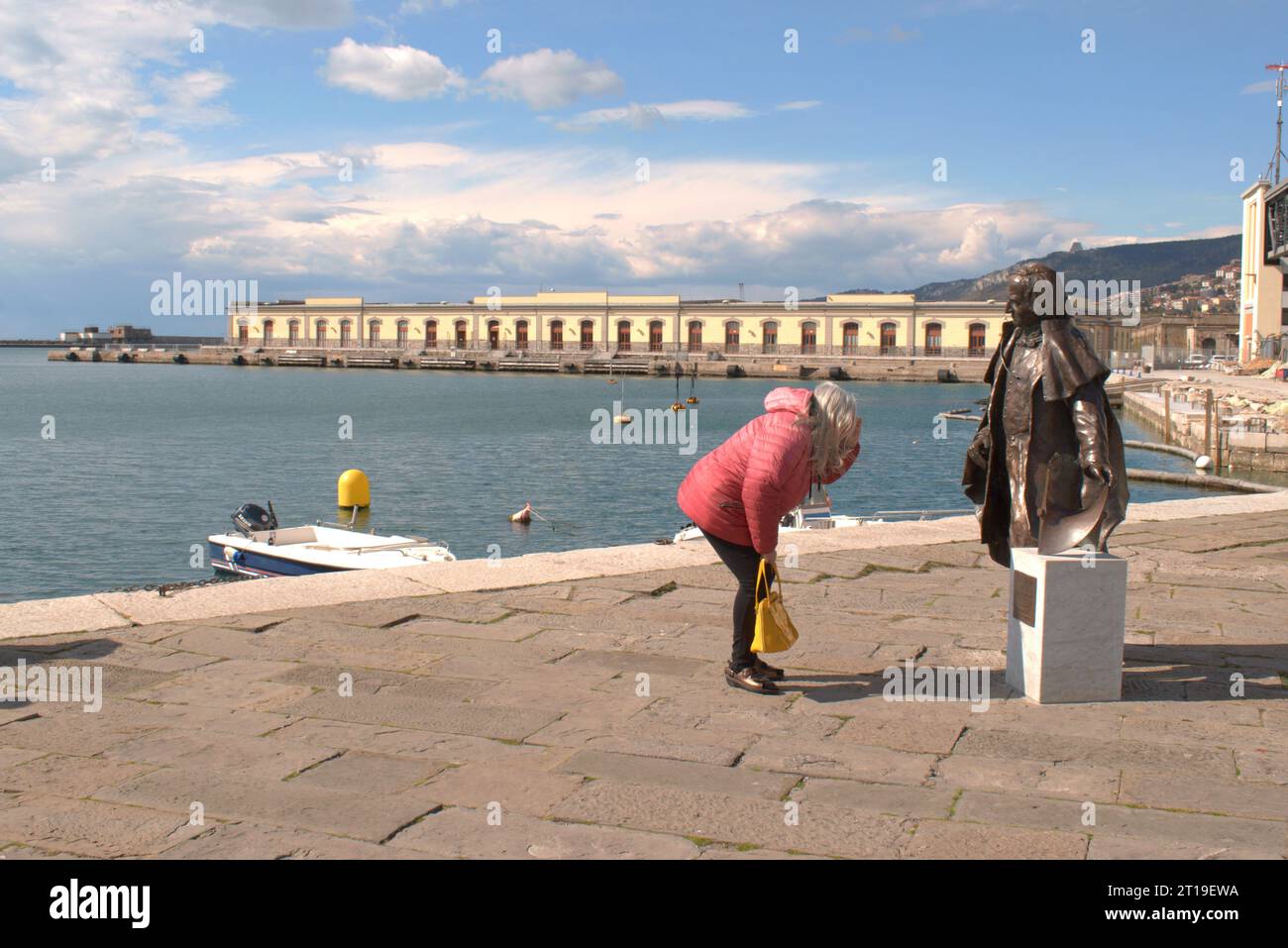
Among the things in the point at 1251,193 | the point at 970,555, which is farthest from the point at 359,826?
the point at 1251,193

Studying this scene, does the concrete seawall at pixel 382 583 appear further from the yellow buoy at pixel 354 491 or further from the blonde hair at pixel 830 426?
the yellow buoy at pixel 354 491

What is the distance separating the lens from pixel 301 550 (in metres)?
17.7

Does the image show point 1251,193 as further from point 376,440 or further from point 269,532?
point 269,532

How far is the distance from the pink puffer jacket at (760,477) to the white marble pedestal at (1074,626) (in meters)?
0.97

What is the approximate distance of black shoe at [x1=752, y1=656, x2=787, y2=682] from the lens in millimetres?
4992

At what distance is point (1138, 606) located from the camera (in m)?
6.75

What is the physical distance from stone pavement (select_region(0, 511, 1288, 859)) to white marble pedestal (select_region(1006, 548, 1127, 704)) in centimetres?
12

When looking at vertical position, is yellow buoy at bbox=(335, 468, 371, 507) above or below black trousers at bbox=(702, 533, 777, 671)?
below

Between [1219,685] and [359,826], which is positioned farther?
[1219,685]

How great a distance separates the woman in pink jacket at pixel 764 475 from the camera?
15.1 ft

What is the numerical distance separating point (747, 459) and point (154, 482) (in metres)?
29.5
